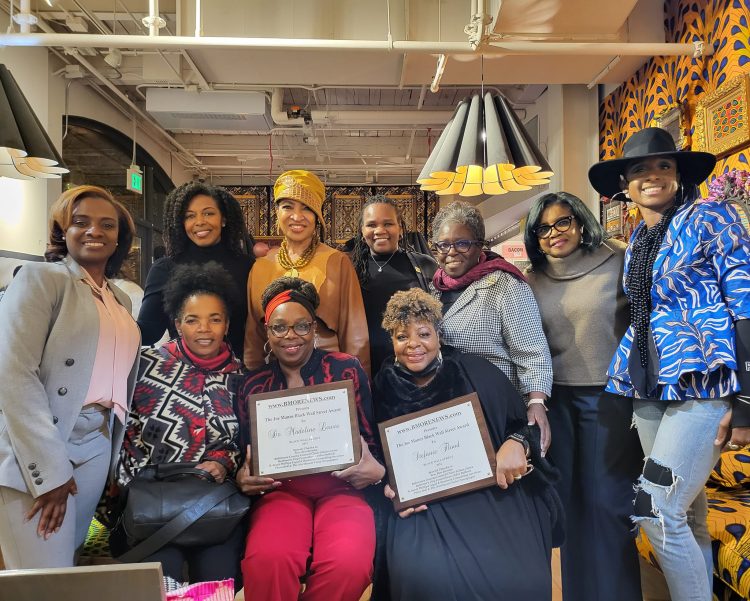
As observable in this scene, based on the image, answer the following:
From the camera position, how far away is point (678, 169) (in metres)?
2.35

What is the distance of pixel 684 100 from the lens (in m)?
4.26

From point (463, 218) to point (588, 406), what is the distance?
0.99 metres

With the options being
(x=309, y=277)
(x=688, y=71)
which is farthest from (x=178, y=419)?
(x=688, y=71)

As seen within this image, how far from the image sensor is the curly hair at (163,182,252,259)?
8.59 ft

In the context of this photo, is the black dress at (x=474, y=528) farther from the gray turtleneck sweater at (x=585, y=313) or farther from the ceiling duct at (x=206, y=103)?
the ceiling duct at (x=206, y=103)

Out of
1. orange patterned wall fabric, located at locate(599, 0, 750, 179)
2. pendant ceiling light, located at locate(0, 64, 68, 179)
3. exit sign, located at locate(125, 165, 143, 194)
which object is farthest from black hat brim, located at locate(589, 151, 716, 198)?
exit sign, located at locate(125, 165, 143, 194)

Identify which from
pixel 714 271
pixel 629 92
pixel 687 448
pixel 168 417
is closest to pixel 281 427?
pixel 168 417

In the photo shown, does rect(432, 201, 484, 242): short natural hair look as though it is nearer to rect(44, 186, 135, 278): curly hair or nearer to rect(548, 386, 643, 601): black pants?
rect(548, 386, 643, 601): black pants

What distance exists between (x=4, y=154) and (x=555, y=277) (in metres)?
3.56

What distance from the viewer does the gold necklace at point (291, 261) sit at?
253cm

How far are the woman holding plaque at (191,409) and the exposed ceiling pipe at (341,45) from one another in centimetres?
243

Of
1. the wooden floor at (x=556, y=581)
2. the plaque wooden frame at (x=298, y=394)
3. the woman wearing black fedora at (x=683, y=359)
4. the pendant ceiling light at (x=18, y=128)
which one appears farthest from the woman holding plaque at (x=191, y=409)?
the wooden floor at (x=556, y=581)

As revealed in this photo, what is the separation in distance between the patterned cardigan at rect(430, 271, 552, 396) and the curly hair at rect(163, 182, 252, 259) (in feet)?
3.70

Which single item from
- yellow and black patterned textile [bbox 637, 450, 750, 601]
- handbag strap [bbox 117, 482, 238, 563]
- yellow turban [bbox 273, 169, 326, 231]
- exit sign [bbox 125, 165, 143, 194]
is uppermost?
exit sign [bbox 125, 165, 143, 194]
